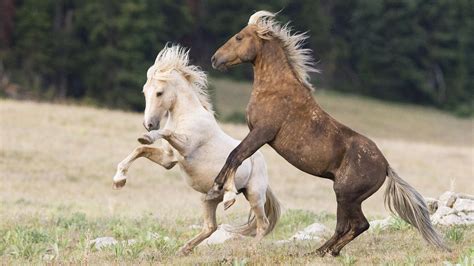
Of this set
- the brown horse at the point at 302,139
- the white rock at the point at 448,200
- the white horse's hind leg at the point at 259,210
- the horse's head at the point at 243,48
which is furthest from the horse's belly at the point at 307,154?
the white rock at the point at 448,200

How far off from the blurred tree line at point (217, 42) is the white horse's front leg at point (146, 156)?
35.0m

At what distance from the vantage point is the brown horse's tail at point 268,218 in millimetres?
10547

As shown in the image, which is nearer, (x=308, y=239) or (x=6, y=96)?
(x=308, y=239)

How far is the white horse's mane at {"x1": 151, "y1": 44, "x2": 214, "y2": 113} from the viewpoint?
970 cm

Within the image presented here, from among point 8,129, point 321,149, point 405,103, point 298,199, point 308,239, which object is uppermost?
point 321,149

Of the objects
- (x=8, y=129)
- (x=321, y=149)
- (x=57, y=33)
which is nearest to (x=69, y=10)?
(x=57, y=33)

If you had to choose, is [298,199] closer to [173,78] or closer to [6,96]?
[173,78]

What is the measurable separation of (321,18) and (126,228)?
173 feet

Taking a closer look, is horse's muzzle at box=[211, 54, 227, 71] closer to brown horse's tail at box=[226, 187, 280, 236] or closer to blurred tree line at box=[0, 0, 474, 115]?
brown horse's tail at box=[226, 187, 280, 236]

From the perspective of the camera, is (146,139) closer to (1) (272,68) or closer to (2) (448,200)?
(1) (272,68)

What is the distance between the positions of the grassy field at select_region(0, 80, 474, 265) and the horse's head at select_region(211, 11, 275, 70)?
Answer: 74.1 inches

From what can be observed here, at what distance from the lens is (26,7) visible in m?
49.0

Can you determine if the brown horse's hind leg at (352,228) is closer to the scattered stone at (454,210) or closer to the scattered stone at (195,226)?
the scattered stone at (454,210)

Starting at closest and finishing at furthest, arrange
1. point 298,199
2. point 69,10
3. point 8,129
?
point 298,199, point 8,129, point 69,10
